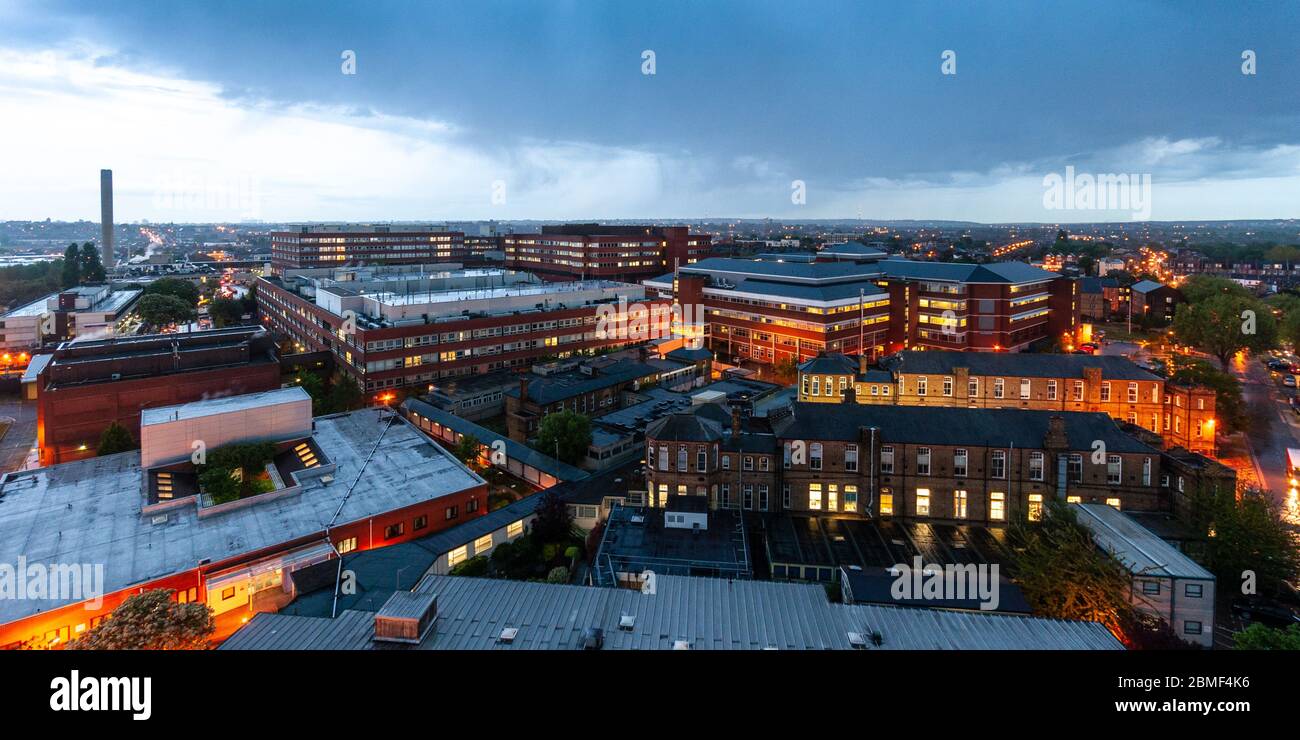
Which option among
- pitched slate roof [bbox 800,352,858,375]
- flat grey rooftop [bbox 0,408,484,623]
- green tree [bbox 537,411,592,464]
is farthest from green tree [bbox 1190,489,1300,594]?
flat grey rooftop [bbox 0,408,484,623]

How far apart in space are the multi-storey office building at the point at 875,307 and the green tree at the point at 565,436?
110ft

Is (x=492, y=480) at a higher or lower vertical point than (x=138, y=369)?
lower

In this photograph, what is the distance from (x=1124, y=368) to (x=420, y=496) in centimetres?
4287

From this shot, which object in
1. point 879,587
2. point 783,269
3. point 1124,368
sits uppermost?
point 783,269

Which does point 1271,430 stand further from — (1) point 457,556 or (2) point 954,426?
(1) point 457,556

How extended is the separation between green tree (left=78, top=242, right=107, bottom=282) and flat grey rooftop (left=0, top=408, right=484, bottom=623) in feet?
324

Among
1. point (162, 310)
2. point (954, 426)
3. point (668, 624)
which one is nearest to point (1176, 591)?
point (954, 426)

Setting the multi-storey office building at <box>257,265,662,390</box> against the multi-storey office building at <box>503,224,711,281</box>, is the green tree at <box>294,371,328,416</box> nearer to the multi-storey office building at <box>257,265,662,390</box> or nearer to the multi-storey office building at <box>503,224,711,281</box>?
the multi-storey office building at <box>257,265,662,390</box>

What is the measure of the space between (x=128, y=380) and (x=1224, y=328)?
8578cm

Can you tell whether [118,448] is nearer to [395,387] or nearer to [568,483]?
[395,387]

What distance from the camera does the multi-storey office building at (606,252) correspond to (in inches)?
4227

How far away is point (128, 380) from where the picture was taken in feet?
132
